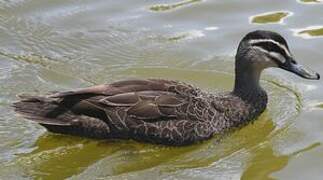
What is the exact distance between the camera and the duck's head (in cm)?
911

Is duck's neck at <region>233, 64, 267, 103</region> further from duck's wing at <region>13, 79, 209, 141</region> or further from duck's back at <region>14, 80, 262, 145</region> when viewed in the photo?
duck's wing at <region>13, 79, 209, 141</region>

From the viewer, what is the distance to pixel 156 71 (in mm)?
10344

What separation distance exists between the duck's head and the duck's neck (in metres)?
0.03

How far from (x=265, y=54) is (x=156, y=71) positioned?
1.60m

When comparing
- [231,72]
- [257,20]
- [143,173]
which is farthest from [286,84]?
[143,173]

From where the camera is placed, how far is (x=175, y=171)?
8.48 metres

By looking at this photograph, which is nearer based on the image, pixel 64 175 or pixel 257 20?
pixel 64 175

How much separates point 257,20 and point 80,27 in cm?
223

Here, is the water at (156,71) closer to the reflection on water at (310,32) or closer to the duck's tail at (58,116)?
the reflection on water at (310,32)

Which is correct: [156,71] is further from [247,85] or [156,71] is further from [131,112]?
[131,112]

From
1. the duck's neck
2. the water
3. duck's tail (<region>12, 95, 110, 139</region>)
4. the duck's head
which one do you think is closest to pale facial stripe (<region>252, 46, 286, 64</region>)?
the duck's head

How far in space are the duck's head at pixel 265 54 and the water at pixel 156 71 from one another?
552 mm

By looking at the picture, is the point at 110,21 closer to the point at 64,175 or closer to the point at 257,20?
the point at 257,20

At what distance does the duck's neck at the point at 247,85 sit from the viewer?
368 inches
